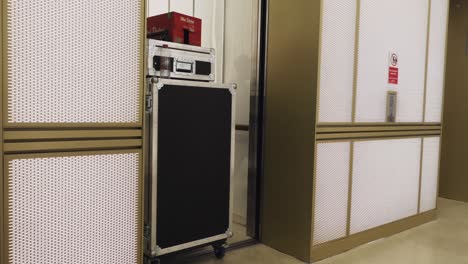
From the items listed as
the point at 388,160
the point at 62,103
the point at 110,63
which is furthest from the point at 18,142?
the point at 388,160

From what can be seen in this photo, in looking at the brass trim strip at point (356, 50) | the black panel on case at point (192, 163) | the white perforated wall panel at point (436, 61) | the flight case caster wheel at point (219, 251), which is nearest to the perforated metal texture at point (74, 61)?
the black panel on case at point (192, 163)

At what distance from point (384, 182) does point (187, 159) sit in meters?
1.86

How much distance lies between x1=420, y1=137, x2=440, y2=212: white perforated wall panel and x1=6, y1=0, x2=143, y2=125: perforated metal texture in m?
3.07

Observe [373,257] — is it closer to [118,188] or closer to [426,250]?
[426,250]

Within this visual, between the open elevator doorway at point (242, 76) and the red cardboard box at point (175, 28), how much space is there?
697 mm

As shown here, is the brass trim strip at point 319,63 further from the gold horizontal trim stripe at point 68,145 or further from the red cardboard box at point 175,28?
the gold horizontal trim stripe at point 68,145

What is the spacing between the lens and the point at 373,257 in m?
2.94

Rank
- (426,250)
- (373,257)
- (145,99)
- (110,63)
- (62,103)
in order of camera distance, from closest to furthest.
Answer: (62,103), (110,63), (145,99), (373,257), (426,250)

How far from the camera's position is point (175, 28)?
252 centimetres

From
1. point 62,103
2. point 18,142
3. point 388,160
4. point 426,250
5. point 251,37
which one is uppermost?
point 251,37

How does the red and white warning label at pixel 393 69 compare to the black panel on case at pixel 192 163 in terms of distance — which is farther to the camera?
the red and white warning label at pixel 393 69

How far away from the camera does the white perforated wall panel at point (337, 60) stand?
2.77 m

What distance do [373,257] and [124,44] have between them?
2.34 metres

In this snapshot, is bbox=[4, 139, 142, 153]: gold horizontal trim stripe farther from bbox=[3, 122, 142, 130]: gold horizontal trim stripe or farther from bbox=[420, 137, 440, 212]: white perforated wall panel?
bbox=[420, 137, 440, 212]: white perforated wall panel
